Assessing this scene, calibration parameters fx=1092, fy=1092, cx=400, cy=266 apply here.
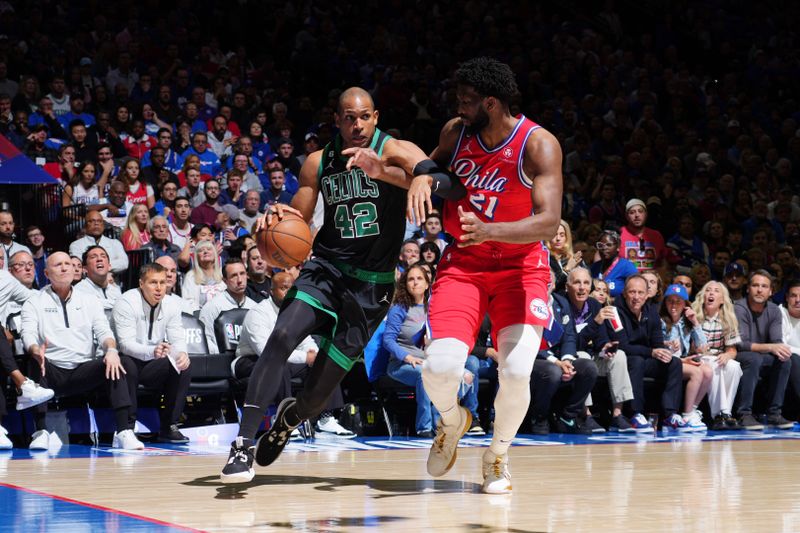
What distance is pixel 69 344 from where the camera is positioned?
839cm

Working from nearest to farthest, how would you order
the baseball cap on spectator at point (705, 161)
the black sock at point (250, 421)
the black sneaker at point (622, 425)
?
1. the black sock at point (250, 421)
2. the black sneaker at point (622, 425)
3. the baseball cap on spectator at point (705, 161)

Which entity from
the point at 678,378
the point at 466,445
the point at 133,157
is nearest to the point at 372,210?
the point at 466,445

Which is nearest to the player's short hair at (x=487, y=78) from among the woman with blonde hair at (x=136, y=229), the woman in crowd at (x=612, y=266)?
the woman in crowd at (x=612, y=266)

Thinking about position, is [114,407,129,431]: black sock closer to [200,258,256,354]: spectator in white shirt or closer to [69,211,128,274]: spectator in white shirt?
[200,258,256,354]: spectator in white shirt

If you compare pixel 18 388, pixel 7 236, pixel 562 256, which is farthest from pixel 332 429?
pixel 7 236

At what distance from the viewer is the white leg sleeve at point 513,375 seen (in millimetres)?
5230

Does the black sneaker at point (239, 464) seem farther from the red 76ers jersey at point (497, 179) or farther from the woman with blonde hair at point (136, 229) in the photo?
the woman with blonde hair at point (136, 229)

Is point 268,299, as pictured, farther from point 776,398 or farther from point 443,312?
point 776,398

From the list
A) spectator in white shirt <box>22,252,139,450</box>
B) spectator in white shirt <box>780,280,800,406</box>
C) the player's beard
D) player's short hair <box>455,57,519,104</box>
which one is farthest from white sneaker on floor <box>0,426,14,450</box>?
spectator in white shirt <box>780,280,800,406</box>

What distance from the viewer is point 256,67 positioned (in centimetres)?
1622

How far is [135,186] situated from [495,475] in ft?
24.2

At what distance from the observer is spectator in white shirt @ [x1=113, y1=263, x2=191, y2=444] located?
28.1 feet

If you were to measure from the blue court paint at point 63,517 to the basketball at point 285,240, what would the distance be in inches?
59.3

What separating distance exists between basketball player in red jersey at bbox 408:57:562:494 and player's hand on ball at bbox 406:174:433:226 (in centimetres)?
16
